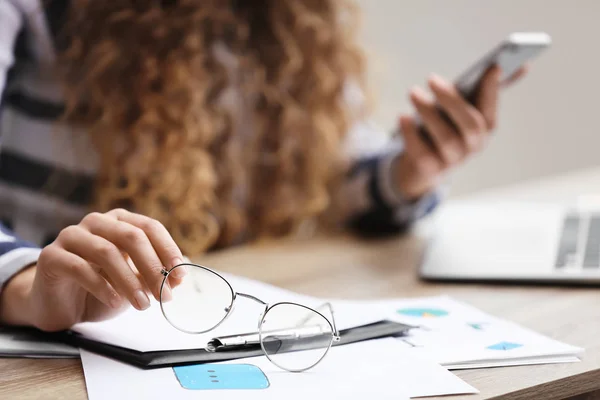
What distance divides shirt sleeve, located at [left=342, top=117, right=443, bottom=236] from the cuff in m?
0.56

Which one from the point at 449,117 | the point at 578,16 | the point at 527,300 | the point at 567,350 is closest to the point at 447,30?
the point at 578,16

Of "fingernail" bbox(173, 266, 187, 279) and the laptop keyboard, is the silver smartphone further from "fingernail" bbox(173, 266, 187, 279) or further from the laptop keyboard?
"fingernail" bbox(173, 266, 187, 279)

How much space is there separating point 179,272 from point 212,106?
0.52m

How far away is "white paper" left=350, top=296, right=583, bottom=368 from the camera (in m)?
0.58

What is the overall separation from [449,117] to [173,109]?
1.19ft

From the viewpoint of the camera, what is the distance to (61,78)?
955mm

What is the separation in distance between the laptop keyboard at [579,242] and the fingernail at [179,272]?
47 cm

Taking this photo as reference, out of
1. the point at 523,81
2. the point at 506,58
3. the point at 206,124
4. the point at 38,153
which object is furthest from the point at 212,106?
the point at 523,81

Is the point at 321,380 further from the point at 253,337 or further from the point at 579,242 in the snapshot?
the point at 579,242

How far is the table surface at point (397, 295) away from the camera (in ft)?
1.75

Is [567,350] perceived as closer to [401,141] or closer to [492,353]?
[492,353]

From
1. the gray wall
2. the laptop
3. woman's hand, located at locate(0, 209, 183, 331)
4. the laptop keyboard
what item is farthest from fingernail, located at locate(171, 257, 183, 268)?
the gray wall

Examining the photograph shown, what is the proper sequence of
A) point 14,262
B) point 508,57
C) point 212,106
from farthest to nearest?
point 212,106, point 508,57, point 14,262

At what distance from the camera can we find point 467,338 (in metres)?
0.62
